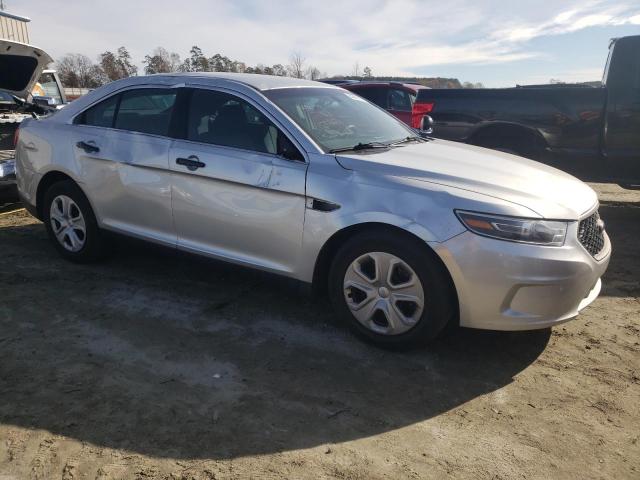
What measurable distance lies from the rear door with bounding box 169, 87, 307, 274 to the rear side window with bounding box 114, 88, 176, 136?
0.66 ft

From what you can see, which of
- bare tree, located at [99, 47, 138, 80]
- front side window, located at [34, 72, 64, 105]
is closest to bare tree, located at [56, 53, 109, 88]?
bare tree, located at [99, 47, 138, 80]

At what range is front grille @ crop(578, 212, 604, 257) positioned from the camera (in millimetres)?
3146

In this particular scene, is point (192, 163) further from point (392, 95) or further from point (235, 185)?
point (392, 95)

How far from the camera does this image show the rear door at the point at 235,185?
351 centimetres

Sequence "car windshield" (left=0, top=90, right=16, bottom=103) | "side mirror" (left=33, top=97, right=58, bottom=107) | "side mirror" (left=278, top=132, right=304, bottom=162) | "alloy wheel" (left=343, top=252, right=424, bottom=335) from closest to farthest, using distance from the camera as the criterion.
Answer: "alloy wheel" (left=343, top=252, right=424, bottom=335) → "side mirror" (left=278, top=132, right=304, bottom=162) → "car windshield" (left=0, top=90, right=16, bottom=103) → "side mirror" (left=33, top=97, right=58, bottom=107)

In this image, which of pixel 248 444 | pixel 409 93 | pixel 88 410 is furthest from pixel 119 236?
pixel 409 93

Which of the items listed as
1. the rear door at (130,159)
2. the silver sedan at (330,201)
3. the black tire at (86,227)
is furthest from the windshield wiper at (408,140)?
the black tire at (86,227)

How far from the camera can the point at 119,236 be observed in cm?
448

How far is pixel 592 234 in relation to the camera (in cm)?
330

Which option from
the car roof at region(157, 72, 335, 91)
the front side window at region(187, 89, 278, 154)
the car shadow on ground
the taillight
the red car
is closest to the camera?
the car shadow on ground

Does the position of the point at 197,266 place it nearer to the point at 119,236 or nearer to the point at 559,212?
the point at 119,236

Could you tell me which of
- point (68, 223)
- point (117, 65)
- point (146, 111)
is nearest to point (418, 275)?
point (146, 111)

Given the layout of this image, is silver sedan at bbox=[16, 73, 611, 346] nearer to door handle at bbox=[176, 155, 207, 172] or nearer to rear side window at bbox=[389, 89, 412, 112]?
door handle at bbox=[176, 155, 207, 172]

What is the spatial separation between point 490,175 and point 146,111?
2.74 metres
